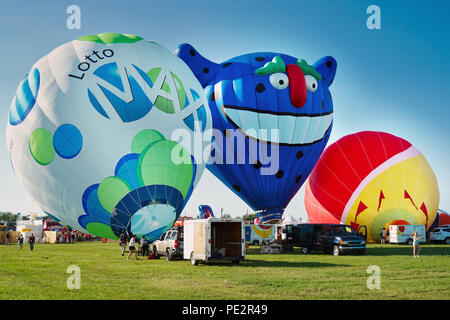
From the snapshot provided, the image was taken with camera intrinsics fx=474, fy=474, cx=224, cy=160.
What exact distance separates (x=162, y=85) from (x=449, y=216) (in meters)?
36.1

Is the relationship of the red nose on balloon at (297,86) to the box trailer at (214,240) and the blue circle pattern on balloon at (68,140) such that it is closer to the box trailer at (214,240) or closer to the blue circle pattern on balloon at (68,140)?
the box trailer at (214,240)

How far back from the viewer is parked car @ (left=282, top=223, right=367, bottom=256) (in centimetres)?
2355

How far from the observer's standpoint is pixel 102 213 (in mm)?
18812

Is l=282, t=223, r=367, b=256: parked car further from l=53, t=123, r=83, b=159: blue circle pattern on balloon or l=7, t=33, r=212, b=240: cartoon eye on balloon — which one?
l=53, t=123, r=83, b=159: blue circle pattern on balloon

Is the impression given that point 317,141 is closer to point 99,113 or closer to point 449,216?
point 99,113

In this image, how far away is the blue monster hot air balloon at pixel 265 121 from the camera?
2827 cm

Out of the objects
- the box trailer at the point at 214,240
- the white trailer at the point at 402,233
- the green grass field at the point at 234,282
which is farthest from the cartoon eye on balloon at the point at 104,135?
the white trailer at the point at 402,233

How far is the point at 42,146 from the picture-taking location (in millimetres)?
18266

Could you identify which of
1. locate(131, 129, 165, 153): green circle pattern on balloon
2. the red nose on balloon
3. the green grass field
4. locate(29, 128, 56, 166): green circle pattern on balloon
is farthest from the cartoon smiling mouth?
locate(29, 128, 56, 166): green circle pattern on balloon

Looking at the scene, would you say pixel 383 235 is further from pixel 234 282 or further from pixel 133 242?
pixel 234 282

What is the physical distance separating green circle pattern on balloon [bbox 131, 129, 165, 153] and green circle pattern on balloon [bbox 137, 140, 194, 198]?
0.53 ft

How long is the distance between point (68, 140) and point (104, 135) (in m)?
1.36

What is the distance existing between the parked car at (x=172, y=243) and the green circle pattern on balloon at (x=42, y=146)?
629cm
